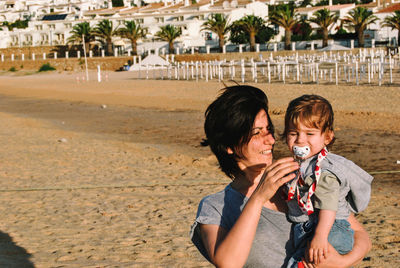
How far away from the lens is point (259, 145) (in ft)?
6.88

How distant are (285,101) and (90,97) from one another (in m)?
9.60

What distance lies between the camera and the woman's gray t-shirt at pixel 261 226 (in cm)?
205

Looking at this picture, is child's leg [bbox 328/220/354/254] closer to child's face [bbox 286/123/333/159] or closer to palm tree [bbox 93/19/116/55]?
child's face [bbox 286/123/333/159]

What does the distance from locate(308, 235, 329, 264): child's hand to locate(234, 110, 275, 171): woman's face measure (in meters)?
0.29

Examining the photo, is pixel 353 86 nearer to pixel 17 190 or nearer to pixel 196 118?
pixel 196 118

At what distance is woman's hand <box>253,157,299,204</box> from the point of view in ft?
6.33

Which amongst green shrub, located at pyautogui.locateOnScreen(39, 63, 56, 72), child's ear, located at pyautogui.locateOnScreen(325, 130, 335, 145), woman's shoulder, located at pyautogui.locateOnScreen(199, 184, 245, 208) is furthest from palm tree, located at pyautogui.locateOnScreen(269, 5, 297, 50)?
woman's shoulder, located at pyautogui.locateOnScreen(199, 184, 245, 208)

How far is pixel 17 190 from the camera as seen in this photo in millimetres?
7914

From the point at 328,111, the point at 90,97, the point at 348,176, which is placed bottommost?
the point at 90,97

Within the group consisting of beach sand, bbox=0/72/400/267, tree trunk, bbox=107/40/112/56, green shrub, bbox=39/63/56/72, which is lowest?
green shrub, bbox=39/63/56/72

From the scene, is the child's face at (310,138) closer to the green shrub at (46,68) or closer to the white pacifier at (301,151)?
the white pacifier at (301,151)

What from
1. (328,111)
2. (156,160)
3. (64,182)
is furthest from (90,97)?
(328,111)

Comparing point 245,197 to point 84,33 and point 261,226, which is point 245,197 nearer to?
point 261,226

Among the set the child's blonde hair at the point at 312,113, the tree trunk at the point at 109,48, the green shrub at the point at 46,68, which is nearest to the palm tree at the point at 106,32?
the tree trunk at the point at 109,48
